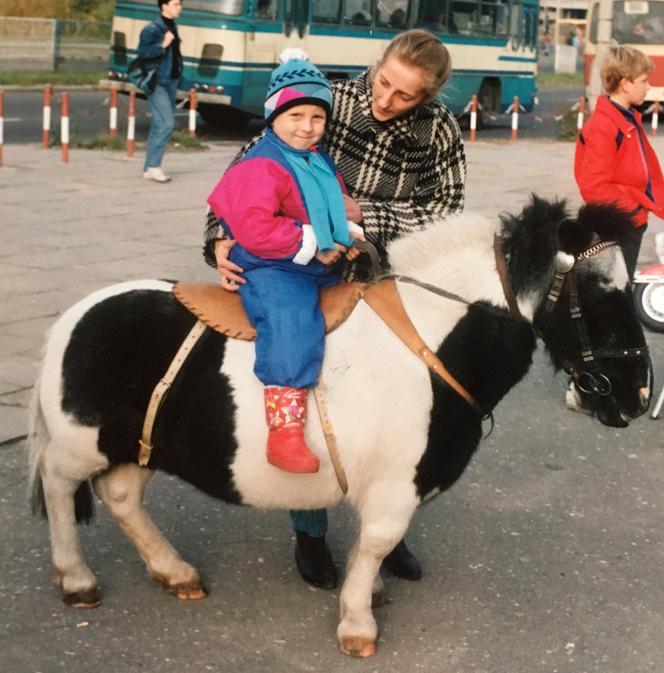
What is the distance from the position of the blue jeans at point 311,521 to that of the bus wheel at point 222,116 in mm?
19817

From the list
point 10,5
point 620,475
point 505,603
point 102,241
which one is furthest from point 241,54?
point 10,5

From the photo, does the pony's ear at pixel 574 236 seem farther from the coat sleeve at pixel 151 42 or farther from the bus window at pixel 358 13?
the bus window at pixel 358 13

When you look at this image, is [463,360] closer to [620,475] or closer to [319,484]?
[319,484]

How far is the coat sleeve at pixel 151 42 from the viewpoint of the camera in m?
15.6

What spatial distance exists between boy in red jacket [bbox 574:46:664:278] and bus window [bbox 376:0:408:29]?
17387 millimetres

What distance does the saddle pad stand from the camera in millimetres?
4293

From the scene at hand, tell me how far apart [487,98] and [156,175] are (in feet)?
46.2

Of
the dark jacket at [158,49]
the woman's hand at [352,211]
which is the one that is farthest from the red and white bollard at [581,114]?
the woman's hand at [352,211]

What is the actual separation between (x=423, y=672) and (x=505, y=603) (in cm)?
72

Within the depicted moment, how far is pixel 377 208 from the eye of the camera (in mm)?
4656

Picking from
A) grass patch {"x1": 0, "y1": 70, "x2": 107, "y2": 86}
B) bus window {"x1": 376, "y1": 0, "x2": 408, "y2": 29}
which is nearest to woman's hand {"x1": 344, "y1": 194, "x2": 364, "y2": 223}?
bus window {"x1": 376, "y1": 0, "x2": 408, "y2": 29}

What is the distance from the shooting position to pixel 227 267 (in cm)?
430

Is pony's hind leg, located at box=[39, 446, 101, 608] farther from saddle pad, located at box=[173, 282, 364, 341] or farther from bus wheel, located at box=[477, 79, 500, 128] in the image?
bus wheel, located at box=[477, 79, 500, 128]

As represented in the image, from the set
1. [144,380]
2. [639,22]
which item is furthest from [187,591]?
[639,22]
